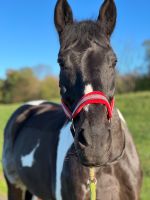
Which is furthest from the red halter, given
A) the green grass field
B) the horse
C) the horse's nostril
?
the green grass field

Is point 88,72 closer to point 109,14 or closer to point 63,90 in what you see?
point 63,90

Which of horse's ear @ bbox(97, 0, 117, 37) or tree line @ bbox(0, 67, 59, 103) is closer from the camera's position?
horse's ear @ bbox(97, 0, 117, 37)

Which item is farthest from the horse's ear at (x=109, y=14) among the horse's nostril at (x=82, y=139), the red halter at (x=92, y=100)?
the horse's nostril at (x=82, y=139)

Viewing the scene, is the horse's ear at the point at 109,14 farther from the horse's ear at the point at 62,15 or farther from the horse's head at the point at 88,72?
the horse's ear at the point at 62,15

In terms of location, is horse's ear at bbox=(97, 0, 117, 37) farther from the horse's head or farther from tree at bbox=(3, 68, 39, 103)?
tree at bbox=(3, 68, 39, 103)

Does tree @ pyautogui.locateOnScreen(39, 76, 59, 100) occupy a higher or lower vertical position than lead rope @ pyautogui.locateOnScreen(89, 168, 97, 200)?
higher

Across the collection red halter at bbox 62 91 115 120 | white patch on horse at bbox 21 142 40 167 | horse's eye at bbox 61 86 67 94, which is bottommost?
white patch on horse at bbox 21 142 40 167

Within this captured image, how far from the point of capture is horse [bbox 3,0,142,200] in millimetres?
2459

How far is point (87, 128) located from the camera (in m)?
2.40

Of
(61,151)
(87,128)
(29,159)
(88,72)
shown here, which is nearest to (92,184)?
(61,151)

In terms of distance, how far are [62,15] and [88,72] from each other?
2.24ft

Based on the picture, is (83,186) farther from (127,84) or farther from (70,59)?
(127,84)

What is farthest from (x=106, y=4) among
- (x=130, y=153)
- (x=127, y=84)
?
(x=127, y=84)

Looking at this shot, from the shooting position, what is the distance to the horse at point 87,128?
246 centimetres
